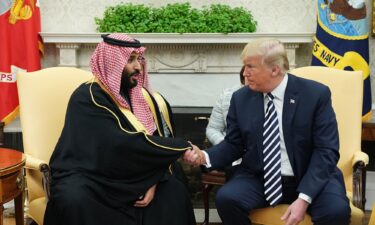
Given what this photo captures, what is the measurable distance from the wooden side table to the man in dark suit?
90 centimetres

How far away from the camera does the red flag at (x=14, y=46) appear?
4966 millimetres

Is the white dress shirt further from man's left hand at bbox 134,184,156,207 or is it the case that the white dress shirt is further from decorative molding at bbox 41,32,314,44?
decorative molding at bbox 41,32,314,44

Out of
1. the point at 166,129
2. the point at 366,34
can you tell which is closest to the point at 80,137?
the point at 166,129

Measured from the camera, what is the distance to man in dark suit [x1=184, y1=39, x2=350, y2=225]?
113 inches

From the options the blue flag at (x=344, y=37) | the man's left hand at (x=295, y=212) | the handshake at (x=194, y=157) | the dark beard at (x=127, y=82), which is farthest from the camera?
the blue flag at (x=344, y=37)

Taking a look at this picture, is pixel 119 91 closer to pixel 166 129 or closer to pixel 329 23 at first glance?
pixel 166 129

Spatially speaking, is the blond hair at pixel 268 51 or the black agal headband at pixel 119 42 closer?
the blond hair at pixel 268 51

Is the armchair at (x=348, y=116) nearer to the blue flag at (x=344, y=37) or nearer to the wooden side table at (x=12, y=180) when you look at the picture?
the blue flag at (x=344, y=37)

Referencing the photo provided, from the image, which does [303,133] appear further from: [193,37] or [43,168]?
[193,37]

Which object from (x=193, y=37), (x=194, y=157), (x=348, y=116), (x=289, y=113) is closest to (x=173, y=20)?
(x=193, y=37)

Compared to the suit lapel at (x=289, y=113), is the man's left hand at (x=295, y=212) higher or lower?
lower

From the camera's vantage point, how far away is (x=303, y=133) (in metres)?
2.94

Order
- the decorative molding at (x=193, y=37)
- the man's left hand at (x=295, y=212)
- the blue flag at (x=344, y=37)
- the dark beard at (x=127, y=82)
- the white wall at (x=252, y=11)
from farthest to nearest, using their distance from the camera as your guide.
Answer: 1. the white wall at (x=252, y=11)
2. the decorative molding at (x=193, y=37)
3. the blue flag at (x=344, y=37)
4. the dark beard at (x=127, y=82)
5. the man's left hand at (x=295, y=212)

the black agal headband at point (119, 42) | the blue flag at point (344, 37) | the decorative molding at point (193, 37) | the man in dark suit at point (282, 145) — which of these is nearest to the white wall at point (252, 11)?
the decorative molding at point (193, 37)
